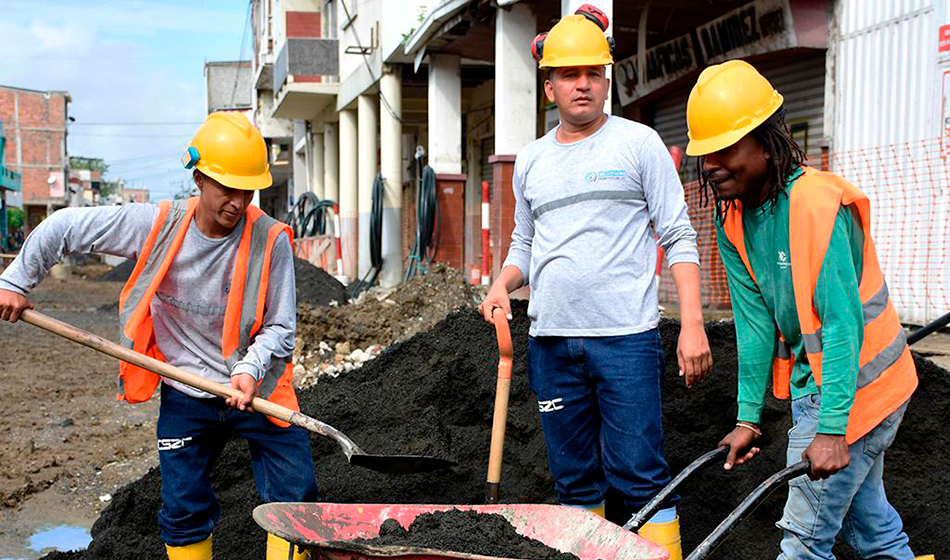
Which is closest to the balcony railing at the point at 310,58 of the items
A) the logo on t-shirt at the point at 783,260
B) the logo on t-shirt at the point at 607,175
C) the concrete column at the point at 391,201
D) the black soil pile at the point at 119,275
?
the concrete column at the point at 391,201

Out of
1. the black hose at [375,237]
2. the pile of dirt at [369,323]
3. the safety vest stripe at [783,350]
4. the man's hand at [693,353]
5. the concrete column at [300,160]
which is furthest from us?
the concrete column at [300,160]

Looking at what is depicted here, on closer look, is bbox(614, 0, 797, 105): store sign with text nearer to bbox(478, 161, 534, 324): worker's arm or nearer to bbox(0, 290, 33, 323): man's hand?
bbox(478, 161, 534, 324): worker's arm

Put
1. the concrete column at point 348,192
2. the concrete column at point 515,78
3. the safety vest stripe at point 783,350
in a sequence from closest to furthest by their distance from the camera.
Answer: the safety vest stripe at point 783,350, the concrete column at point 515,78, the concrete column at point 348,192

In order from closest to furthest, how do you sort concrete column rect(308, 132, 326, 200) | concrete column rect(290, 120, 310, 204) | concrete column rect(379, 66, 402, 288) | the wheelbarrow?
1. the wheelbarrow
2. concrete column rect(379, 66, 402, 288)
3. concrete column rect(308, 132, 326, 200)
4. concrete column rect(290, 120, 310, 204)

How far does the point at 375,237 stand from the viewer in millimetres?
17438

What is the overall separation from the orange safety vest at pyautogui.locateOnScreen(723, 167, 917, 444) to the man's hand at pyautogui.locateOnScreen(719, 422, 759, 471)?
0.36m

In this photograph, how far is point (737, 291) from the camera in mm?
3068

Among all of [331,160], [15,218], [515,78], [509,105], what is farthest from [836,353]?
[15,218]

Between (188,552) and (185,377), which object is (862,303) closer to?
(185,377)

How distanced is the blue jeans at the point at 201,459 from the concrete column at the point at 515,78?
8.41 m

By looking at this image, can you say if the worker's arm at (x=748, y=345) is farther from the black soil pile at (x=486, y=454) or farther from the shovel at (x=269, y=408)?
the shovel at (x=269, y=408)

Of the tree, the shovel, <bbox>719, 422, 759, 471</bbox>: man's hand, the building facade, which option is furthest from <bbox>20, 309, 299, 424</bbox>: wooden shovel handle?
the building facade

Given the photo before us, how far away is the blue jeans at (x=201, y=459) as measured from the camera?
3561mm

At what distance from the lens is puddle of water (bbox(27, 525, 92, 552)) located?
508 cm
